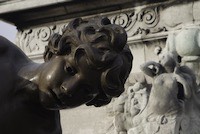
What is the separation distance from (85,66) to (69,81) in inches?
1.8

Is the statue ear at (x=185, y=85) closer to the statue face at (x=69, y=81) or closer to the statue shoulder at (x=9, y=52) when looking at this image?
the statue shoulder at (x=9, y=52)

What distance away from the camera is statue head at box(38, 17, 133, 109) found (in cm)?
121

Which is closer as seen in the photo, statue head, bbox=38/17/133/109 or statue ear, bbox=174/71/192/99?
statue head, bbox=38/17/133/109

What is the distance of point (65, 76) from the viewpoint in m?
1.22

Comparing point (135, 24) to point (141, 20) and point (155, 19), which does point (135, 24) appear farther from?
point (155, 19)

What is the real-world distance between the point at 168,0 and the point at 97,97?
598 cm

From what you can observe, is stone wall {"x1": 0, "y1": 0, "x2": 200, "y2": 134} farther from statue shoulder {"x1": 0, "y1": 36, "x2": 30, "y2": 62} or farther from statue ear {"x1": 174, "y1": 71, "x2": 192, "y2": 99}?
statue shoulder {"x1": 0, "y1": 36, "x2": 30, "y2": 62}

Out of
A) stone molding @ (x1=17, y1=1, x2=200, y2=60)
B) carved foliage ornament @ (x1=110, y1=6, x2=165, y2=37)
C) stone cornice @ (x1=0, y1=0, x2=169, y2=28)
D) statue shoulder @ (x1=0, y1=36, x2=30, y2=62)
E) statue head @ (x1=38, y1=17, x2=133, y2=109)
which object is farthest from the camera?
stone cornice @ (x1=0, y1=0, x2=169, y2=28)

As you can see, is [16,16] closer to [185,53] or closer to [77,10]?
[77,10]

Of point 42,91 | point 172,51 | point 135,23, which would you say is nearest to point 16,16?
point 135,23

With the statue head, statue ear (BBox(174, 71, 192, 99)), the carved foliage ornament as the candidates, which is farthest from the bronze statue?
the carved foliage ornament

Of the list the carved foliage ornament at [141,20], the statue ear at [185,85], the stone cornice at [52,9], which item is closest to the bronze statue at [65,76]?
the statue ear at [185,85]

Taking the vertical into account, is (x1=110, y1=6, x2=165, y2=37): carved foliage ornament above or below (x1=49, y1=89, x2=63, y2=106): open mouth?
below

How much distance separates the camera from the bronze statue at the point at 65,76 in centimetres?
122
